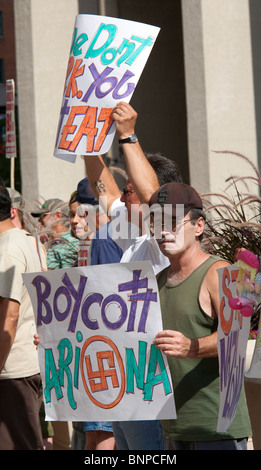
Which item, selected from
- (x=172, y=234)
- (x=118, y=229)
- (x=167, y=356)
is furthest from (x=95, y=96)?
(x=167, y=356)

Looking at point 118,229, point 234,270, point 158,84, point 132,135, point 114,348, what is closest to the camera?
point 234,270

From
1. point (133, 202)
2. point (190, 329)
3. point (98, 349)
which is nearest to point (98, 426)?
point (98, 349)

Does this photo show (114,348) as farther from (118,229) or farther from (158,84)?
(158,84)

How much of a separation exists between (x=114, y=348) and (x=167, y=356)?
266 millimetres

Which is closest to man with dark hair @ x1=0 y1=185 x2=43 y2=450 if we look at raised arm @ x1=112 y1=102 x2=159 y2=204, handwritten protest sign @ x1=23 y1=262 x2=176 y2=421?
handwritten protest sign @ x1=23 y1=262 x2=176 y2=421

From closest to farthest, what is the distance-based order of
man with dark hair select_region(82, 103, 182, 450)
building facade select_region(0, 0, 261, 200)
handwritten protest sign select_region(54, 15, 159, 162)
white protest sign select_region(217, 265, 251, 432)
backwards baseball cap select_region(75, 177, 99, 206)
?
white protest sign select_region(217, 265, 251, 432) → man with dark hair select_region(82, 103, 182, 450) → handwritten protest sign select_region(54, 15, 159, 162) → backwards baseball cap select_region(75, 177, 99, 206) → building facade select_region(0, 0, 261, 200)

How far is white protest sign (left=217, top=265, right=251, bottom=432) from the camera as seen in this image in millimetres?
3342

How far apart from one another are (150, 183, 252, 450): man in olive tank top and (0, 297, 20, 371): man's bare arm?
122 cm

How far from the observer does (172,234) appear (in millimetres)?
3592

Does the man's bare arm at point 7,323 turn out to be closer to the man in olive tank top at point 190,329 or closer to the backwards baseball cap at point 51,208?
the man in olive tank top at point 190,329

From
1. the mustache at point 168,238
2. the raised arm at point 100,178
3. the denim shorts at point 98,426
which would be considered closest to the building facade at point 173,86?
the raised arm at point 100,178

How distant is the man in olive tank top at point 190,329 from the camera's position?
3.44m

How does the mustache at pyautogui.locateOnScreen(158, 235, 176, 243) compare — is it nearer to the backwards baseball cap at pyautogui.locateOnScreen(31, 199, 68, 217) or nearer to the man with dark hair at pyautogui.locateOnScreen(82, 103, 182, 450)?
the man with dark hair at pyautogui.locateOnScreen(82, 103, 182, 450)

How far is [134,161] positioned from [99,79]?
0.60 m
